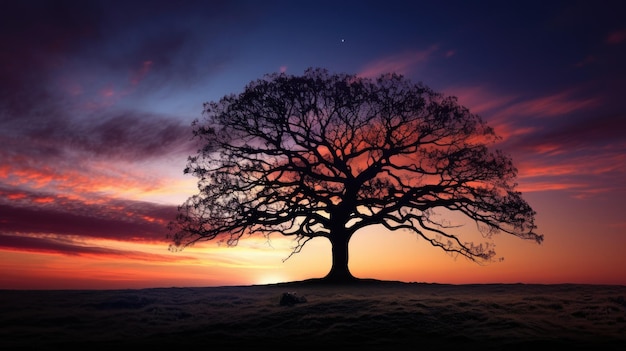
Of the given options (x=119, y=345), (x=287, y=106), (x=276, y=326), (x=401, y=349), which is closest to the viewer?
(x=401, y=349)

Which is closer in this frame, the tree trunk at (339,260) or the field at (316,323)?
the field at (316,323)

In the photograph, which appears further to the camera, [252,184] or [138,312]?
[252,184]

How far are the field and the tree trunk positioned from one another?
8772mm

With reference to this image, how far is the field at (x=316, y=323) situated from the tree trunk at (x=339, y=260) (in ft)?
28.8

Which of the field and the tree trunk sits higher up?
the tree trunk

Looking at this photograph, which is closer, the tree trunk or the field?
the field

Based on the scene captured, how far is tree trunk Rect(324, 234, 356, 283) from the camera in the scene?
107 ft

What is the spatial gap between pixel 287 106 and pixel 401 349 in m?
20.3

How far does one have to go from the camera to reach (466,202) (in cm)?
3272

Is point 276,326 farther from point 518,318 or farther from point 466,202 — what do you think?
point 466,202

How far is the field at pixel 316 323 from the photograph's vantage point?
602 inches

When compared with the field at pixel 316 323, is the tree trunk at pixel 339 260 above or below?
above

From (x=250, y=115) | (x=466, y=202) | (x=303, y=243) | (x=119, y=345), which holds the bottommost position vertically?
(x=119, y=345)

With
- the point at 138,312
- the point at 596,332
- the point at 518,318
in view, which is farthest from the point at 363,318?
the point at 138,312
